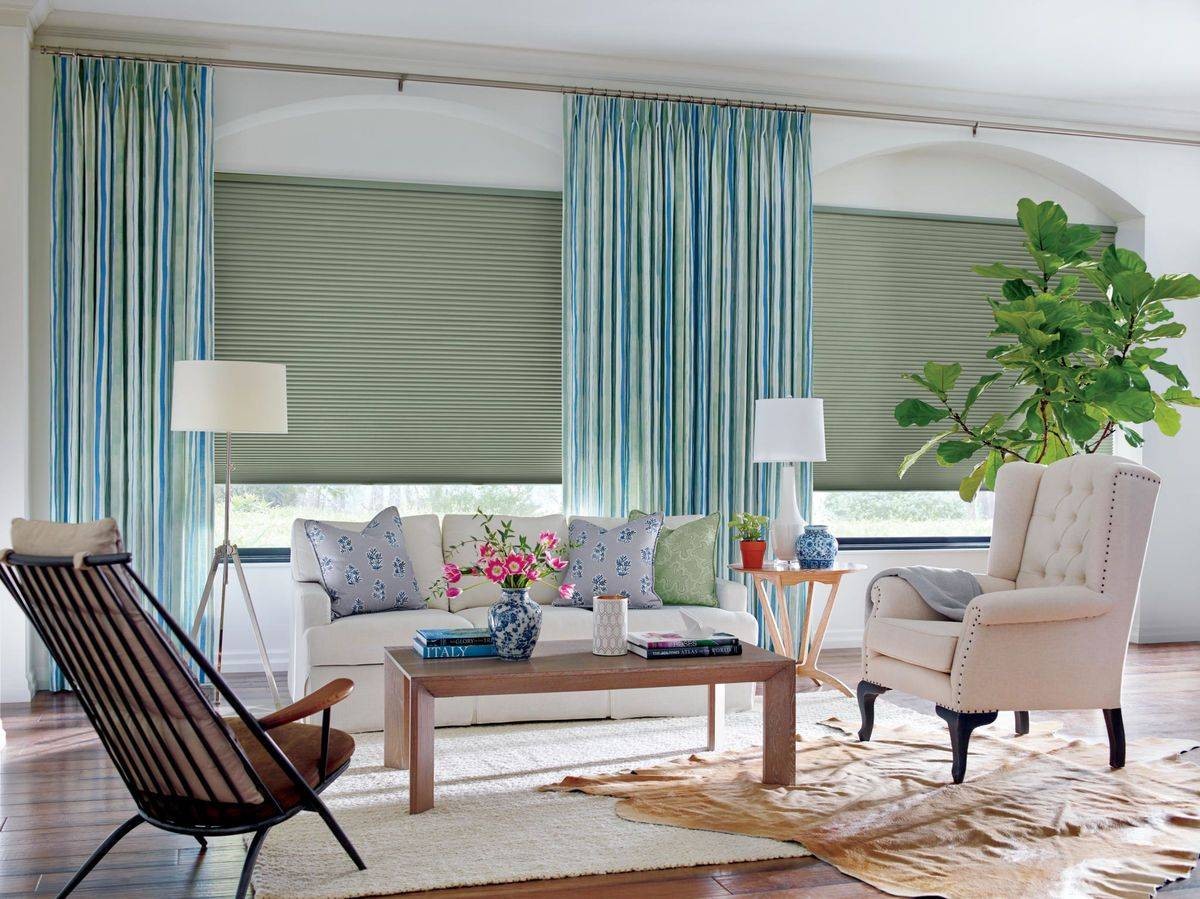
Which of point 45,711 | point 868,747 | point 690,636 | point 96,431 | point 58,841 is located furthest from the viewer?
point 96,431

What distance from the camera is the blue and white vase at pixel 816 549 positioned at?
5398 mm

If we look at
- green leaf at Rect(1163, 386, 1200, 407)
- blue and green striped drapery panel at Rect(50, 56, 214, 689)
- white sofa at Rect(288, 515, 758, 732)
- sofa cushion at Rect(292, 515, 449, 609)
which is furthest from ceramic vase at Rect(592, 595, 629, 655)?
green leaf at Rect(1163, 386, 1200, 407)

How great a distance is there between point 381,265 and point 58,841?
3522 millimetres

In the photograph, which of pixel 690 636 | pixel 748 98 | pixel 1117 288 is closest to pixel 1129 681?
pixel 1117 288

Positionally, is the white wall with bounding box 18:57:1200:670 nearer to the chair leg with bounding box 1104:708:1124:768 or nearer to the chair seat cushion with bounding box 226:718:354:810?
the chair leg with bounding box 1104:708:1124:768

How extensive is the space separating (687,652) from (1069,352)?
332 cm

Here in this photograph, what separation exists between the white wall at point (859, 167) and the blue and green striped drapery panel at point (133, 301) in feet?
0.93

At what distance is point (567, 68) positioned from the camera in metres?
6.00

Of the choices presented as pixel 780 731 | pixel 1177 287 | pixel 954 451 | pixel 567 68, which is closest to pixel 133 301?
pixel 567 68

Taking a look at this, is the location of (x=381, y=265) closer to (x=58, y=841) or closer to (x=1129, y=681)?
(x=58, y=841)

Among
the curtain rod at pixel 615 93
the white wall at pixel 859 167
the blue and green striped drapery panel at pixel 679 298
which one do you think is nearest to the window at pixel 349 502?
the white wall at pixel 859 167

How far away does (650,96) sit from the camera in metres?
6.16

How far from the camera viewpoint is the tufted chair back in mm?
4090

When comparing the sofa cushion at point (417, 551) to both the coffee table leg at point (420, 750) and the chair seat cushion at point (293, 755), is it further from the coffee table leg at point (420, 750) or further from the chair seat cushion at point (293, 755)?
the chair seat cushion at point (293, 755)
